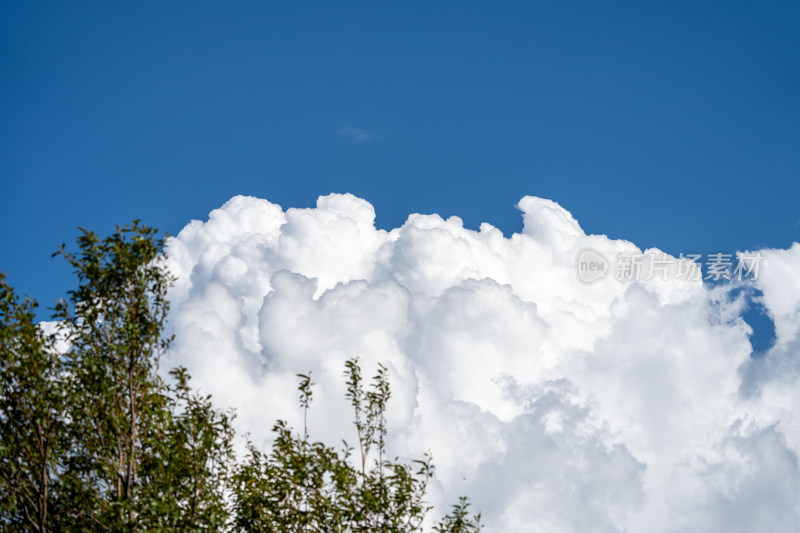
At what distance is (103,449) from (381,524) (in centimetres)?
749

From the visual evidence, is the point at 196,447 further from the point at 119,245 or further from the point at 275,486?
the point at 119,245

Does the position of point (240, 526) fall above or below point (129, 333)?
below

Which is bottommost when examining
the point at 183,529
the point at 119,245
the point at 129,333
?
the point at 183,529

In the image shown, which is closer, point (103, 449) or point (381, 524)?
point (103, 449)

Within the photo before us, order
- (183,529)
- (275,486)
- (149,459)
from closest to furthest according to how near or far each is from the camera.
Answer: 1. (183,529)
2. (149,459)
3. (275,486)

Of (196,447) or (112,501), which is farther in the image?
(196,447)

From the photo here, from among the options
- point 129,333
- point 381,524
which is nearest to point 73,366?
point 129,333

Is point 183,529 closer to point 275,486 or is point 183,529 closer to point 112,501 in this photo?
point 112,501

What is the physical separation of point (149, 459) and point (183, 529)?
2.16 m

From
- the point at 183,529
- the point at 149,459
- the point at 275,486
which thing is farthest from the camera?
the point at 275,486

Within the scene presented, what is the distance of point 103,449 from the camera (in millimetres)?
18797

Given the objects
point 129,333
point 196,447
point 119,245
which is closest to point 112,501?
point 196,447

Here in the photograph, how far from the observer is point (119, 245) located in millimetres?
19828

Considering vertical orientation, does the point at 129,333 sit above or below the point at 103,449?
above
